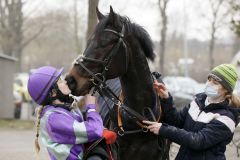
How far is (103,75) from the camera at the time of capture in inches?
145

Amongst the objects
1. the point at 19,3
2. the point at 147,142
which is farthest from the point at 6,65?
the point at 19,3

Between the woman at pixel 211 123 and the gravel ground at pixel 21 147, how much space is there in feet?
15.1

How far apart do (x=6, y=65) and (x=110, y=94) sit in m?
12.3

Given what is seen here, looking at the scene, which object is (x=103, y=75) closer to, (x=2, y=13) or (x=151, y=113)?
(x=151, y=113)

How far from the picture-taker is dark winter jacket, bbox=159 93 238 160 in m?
3.28

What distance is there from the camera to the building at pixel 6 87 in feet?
50.4

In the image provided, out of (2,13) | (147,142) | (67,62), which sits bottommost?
(67,62)

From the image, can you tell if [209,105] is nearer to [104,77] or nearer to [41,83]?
[104,77]

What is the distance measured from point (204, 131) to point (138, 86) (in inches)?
33.6

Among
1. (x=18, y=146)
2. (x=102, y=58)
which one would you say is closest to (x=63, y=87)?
(x=102, y=58)

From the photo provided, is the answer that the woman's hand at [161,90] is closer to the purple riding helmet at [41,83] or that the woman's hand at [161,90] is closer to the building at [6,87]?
the purple riding helmet at [41,83]

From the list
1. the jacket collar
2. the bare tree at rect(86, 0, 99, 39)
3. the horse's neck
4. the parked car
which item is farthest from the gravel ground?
the parked car

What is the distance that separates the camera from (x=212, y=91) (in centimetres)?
335

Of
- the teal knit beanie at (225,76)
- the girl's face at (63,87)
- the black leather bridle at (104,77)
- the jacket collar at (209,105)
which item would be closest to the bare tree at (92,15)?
the black leather bridle at (104,77)
